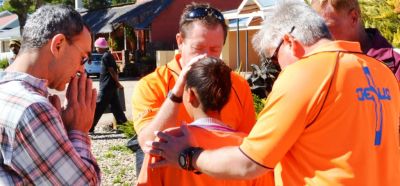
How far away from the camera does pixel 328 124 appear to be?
229 cm

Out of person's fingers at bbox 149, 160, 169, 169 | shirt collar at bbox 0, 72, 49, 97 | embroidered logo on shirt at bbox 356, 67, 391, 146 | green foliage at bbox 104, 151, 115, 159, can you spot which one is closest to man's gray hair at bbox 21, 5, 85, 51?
shirt collar at bbox 0, 72, 49, 97

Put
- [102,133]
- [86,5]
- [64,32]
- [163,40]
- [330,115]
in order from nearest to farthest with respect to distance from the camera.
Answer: [330,115] < [64,32] < [102,133] < [163,40] < [86,5]

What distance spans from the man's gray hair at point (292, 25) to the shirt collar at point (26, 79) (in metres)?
0.99

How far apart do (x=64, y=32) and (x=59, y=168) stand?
57cm

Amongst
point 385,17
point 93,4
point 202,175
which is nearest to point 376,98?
point 202,175

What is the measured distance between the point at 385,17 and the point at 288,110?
435cm

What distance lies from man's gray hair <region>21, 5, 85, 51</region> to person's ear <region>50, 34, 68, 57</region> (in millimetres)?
17

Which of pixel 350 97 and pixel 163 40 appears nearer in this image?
pixel 350 97

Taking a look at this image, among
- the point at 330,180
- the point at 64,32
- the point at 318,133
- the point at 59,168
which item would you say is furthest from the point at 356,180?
the point at 64,32

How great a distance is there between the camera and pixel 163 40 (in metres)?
34.5

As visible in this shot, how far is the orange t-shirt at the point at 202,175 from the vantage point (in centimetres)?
268

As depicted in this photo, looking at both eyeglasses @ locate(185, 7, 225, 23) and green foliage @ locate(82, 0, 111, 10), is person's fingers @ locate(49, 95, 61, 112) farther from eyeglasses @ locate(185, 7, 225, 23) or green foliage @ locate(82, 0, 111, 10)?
green foliage @ locate(82, 0, 111, 10)

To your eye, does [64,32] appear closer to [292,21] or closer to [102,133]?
[292,21]

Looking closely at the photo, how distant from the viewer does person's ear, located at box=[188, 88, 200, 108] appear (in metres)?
2.77
